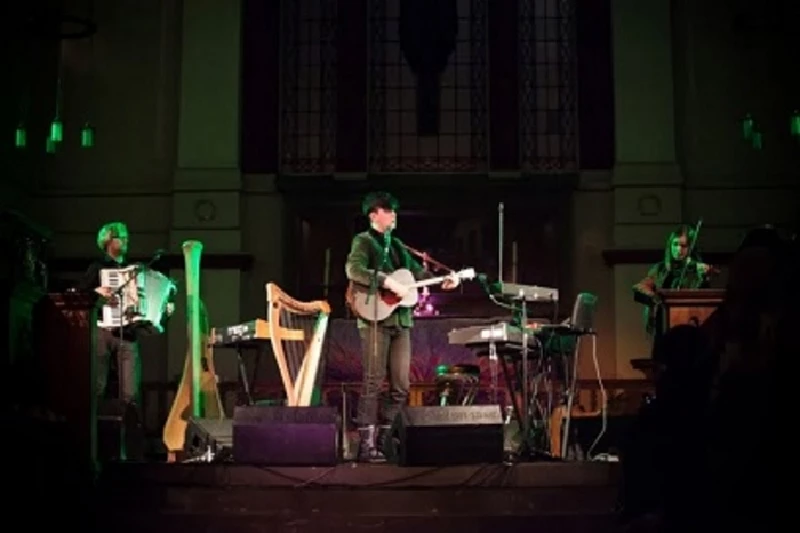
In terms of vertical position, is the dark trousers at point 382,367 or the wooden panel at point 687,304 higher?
the wooden panel at point 687,304

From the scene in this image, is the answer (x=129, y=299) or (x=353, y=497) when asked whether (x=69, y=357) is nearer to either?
(x=129, y=299)

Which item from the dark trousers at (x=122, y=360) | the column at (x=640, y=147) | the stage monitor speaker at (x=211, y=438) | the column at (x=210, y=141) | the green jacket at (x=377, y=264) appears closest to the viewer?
the green jacket at (x=377, y=264)

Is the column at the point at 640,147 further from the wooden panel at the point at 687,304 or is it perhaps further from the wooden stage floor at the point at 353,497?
the wooden stage floor at the point at 353,497

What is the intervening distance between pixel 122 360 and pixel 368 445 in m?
2.19

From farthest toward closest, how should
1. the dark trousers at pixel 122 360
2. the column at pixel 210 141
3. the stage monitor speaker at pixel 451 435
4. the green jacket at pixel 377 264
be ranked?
the column at pixel 210 141 < the dark trousers at pixel 122 360 < the green jacket at pixel 377 264 < the stage monitor speaker at pixel 451 435

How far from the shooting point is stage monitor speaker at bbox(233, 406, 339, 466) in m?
7.91

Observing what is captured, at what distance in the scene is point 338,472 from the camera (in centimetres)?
782

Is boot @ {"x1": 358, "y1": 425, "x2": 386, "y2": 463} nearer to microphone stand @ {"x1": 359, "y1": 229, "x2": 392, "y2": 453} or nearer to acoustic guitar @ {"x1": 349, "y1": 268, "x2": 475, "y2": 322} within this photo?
microphone stand @ {"x1": 359, "y1": 229, "x2": 392, "y2": 453}

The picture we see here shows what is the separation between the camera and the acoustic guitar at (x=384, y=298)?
8.59m

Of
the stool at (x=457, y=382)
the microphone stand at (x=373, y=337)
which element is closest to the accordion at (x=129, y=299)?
the microphone stand at (x=373, y=337)

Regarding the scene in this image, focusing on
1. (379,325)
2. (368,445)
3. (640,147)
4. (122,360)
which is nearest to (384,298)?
(379,325)

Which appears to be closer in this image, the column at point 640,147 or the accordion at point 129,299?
the accordion at point 129,299

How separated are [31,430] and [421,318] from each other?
20.2 feet

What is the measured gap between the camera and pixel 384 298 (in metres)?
8.63
